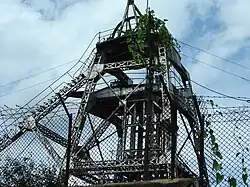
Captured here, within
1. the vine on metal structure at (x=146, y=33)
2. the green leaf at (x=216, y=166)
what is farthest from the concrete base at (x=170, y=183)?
the vine on metal structure at (x=146, y=33)

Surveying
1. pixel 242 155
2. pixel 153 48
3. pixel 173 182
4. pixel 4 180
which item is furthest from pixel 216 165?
pixel 4 180

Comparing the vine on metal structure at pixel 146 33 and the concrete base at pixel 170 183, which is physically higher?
the vine on metal structure at pixel 146 33

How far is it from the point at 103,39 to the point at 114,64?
5.69ft

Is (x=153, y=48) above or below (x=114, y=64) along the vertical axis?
below

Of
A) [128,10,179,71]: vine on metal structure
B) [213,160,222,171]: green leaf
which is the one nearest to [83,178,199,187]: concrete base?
[213,160,222,171]: green leaf

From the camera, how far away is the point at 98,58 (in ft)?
109

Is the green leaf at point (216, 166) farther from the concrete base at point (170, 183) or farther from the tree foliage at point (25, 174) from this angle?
the tree foliage at point (25, 174)

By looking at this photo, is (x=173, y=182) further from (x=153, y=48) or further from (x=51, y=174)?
(x=51, y=174)

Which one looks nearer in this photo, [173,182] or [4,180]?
[173,182]

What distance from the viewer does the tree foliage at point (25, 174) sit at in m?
8.34

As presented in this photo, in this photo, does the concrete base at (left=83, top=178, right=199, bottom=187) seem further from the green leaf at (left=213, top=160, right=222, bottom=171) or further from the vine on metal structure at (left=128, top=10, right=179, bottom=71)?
the vine on metal structure at (left=128, top=10, right=179, bottom=71)

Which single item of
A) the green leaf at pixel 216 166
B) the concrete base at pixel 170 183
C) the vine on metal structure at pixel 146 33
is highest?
the vine on metal structure at pixel 146 33

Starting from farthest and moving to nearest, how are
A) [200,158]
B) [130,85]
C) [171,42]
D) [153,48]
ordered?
[130,85] → [171,42] → [153,48] → [200,158]

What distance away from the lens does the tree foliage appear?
27.4ft
